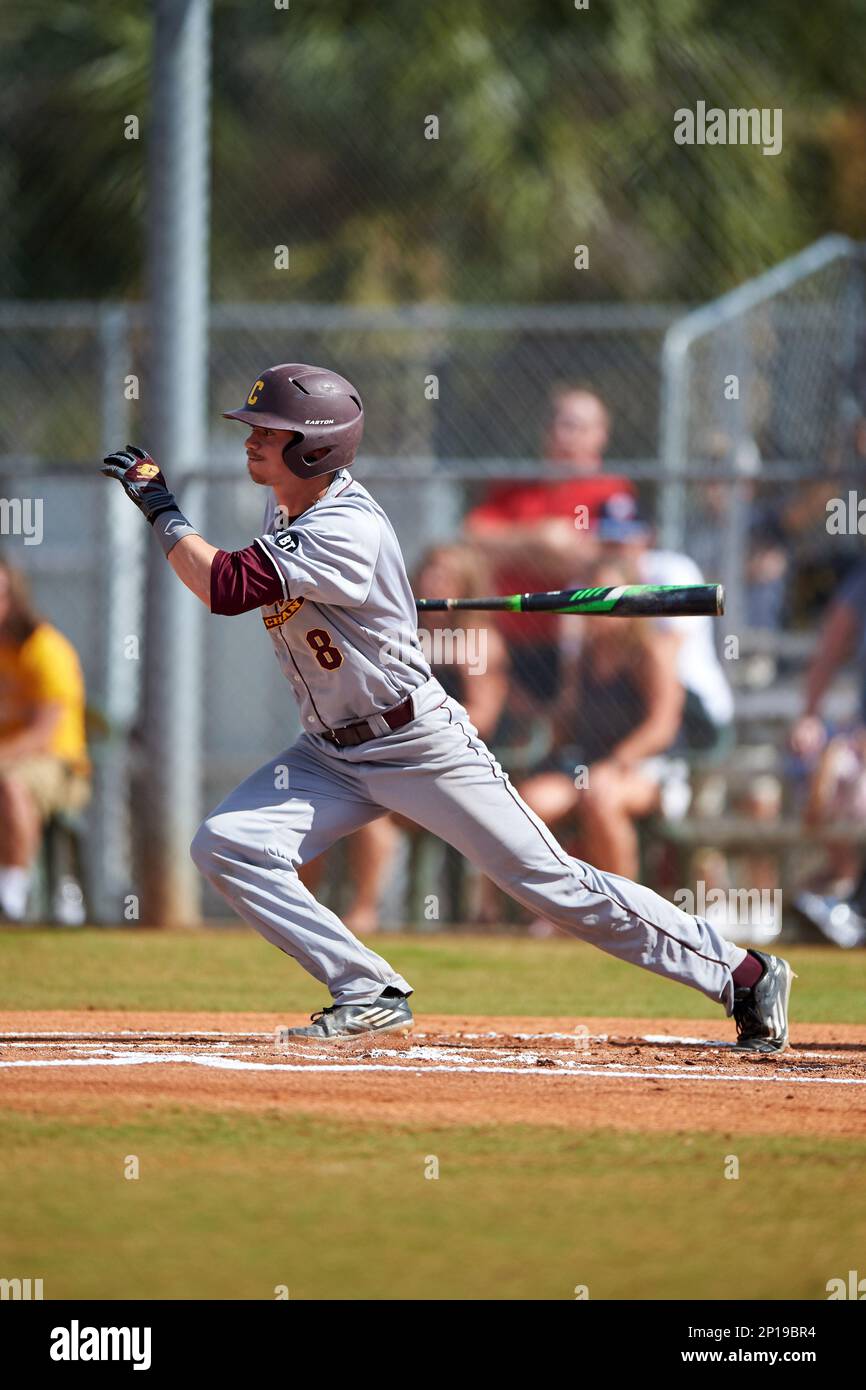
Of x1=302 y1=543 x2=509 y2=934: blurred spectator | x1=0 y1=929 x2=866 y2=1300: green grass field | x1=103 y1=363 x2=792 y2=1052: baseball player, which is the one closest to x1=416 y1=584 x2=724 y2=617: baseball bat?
x1=103 y1=363 x2=792 y2=1052: baseball player

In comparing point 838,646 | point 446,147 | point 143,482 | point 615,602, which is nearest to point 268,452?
point 143,482

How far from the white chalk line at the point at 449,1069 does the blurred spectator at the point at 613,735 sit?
370 centimetres

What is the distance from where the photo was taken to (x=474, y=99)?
20016mm

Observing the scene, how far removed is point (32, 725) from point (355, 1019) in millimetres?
4500

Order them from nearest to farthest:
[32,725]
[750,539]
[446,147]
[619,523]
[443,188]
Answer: [619,523], [32,725], [750,539], [446,147], [443,188]

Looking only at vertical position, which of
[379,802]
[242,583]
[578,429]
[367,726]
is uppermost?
[578,429]

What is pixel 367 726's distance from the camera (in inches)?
213

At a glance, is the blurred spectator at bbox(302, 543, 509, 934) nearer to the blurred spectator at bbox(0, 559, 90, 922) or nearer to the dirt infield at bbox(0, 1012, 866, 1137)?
the blurred spectator at bbox(0, 559, 90, 922)

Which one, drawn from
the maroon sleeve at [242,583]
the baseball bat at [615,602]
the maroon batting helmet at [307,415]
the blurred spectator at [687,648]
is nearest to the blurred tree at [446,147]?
the blurred spectator at [687,648]

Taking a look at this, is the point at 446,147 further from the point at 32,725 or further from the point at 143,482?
the point at 143,482

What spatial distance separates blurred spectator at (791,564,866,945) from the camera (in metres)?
9.20

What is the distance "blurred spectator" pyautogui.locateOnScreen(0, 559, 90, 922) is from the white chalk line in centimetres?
422

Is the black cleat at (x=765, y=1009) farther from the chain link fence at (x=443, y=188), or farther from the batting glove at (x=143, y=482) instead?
the chain link fence at (x=443, y=188)

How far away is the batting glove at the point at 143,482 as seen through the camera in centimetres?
529
